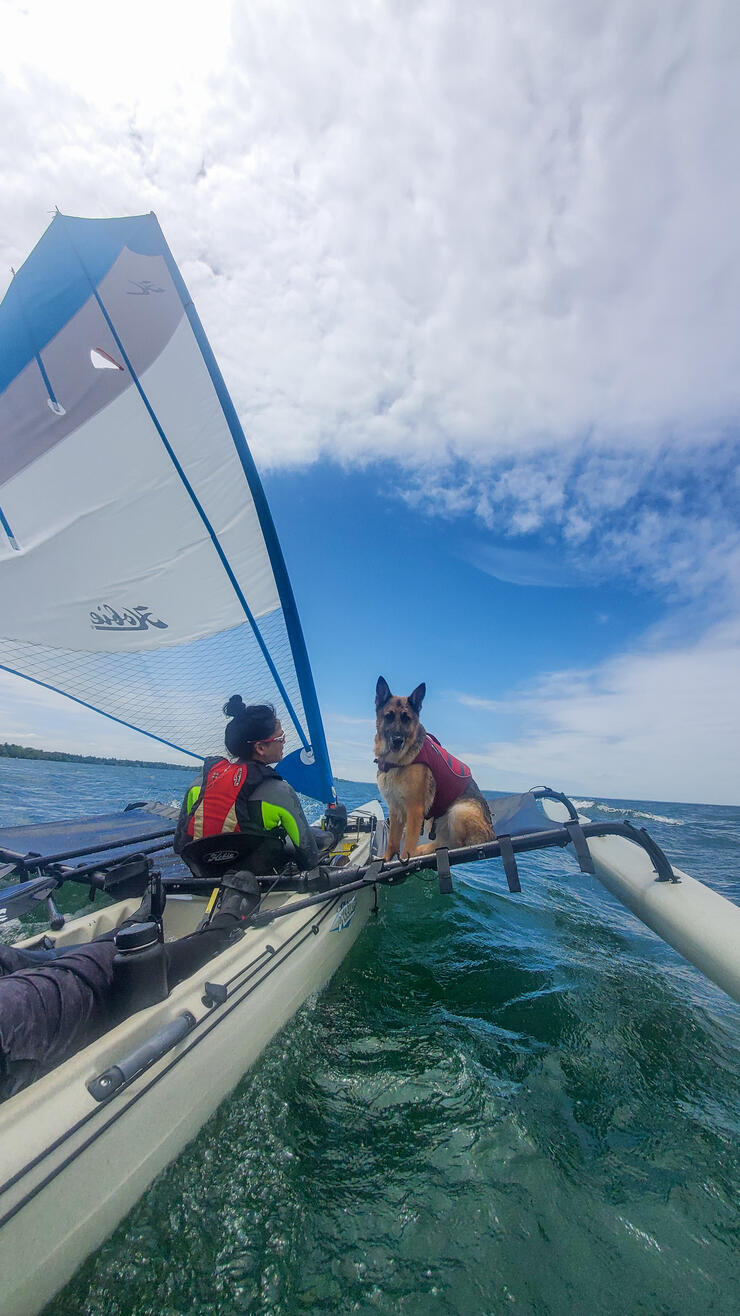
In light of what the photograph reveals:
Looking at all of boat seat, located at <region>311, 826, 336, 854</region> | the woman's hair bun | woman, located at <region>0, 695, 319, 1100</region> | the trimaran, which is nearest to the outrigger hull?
the trimaran

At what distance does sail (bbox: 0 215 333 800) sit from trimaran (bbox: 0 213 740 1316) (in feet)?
0.07

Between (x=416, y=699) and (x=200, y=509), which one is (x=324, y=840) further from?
(x=200, y=509)

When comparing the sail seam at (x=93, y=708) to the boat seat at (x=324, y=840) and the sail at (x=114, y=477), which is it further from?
the boat seat at (x=324, y=840)

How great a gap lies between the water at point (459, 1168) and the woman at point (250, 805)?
3.85 ft

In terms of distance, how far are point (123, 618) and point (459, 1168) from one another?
236 inches

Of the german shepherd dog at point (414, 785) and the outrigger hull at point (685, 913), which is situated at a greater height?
the german shepherd dog at point (414, 785)

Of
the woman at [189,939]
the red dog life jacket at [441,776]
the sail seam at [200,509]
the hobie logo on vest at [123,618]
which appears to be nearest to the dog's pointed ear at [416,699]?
the red dog life jacket at [441,776]

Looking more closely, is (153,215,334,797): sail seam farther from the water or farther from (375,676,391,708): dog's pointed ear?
the water

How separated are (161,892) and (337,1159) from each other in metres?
1.56

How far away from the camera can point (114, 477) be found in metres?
5.68

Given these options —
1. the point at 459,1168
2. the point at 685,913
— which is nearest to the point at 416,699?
the point at 685,913

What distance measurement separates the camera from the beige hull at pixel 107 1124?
1358mm

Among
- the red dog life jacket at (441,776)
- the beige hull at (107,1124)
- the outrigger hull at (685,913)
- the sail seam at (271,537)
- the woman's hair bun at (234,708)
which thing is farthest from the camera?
the sail seam at (271,537)

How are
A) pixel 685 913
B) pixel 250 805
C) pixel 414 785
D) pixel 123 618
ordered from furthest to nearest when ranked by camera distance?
pixel 123 618
pixel 414 785
pixel 250 805
pixel 685 913
